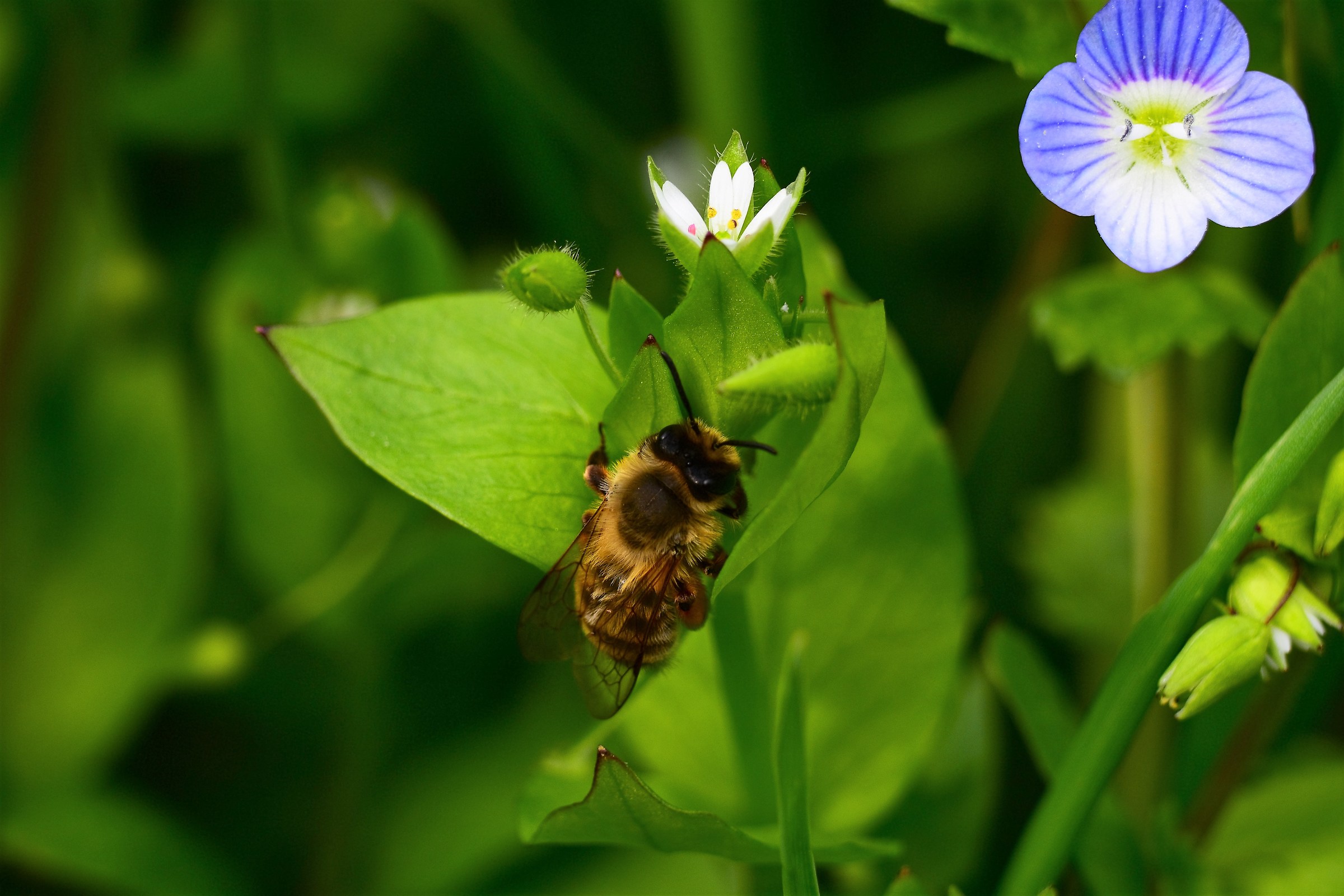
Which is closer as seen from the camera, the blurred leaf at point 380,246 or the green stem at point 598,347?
the green stem at point 598,347

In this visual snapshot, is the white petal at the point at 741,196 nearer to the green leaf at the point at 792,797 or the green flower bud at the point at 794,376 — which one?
the green flower bud at the point at 794,376

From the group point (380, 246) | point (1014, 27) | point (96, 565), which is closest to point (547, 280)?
point (1014, 27)

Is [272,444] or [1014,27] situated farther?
[272,444]

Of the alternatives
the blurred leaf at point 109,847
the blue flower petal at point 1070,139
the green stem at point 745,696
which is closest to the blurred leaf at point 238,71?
the blurred leaf at point 109,847

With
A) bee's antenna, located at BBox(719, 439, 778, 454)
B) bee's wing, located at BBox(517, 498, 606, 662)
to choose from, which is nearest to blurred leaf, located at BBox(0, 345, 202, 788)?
bee's wing, located at BBox(517, 498, 606, 662)

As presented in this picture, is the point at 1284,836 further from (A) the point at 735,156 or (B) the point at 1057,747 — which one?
(A) the point at 735,156

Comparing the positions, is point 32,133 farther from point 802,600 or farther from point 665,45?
point 802,600

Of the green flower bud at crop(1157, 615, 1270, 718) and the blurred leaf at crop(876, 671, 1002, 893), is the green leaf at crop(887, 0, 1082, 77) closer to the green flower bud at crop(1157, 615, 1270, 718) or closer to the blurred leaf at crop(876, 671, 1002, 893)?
the green flower bud at crop(1157, 615, 1270, 718)
